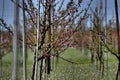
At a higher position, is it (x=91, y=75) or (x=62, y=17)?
(x=62, y=17)

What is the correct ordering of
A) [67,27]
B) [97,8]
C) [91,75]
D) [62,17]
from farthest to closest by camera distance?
[97,8] → [91,75] → [67,27] → [62,17]

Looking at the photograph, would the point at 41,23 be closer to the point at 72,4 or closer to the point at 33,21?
the point at 33,21

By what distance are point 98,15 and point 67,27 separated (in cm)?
315

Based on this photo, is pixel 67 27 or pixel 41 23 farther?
pixel 67 27

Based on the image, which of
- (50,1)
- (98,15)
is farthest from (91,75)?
(50,1)

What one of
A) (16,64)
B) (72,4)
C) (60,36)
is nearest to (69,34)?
Result: (60,36)

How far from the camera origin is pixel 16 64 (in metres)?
2.32

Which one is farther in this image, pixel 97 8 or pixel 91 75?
pixel 97 8

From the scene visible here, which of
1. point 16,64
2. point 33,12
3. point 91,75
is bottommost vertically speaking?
point 91,75

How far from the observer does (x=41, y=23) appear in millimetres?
5059

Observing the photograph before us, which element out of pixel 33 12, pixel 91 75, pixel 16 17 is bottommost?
pixel 91 75

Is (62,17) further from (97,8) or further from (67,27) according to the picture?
(97,8)

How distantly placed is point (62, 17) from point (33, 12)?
505 millimetres

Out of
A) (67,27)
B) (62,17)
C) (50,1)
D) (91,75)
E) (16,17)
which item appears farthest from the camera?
(91,75)
